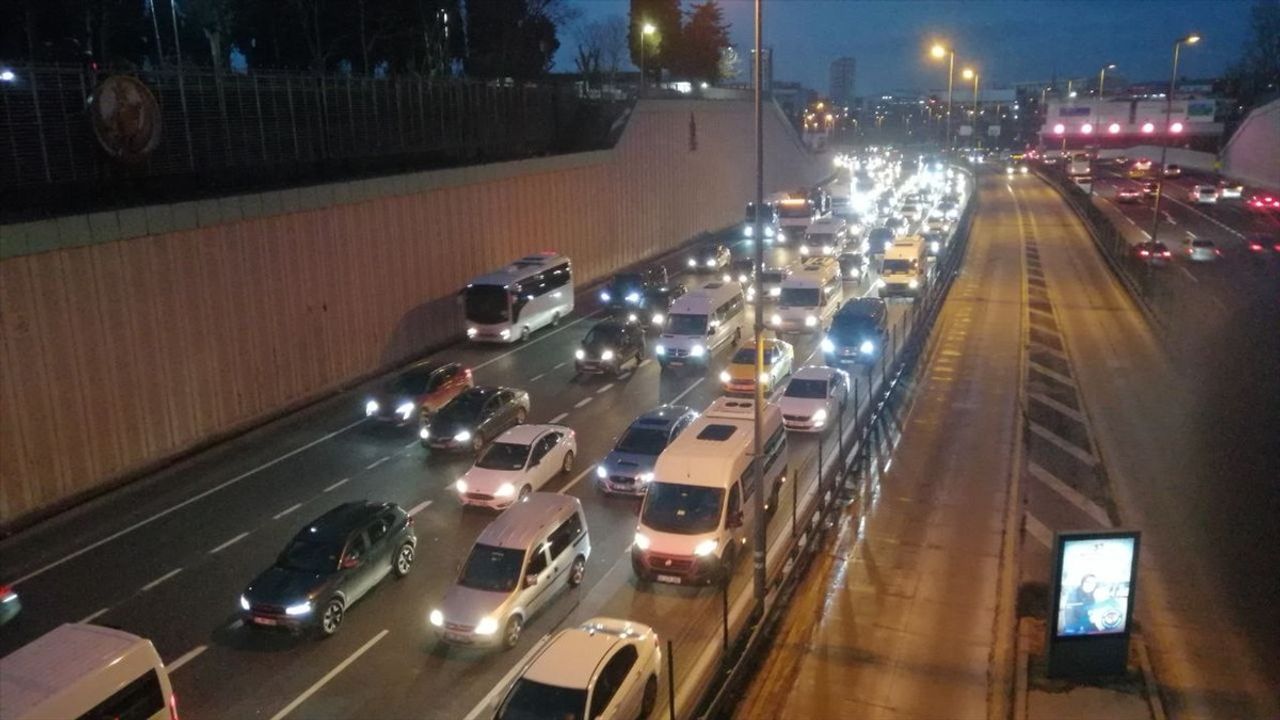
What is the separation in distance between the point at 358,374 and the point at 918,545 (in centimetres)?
1870

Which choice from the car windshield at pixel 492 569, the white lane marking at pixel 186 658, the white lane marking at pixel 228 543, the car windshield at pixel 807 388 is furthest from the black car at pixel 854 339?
the white lane marking at pixel 186 658

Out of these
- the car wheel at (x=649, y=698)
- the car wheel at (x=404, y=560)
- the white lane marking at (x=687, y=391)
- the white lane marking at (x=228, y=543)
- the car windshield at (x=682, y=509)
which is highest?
the car windshield at (x=682, y=509)

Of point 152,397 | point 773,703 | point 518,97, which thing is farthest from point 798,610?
point 518,97

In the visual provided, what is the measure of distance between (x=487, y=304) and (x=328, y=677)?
66.4 feet

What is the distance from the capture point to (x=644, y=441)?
20.2 m

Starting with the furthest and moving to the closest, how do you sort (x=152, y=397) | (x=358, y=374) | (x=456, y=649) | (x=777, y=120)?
(x=777, y=120) → (x=358, y=374) → (x=152, y=397) → (x=456, y=649)

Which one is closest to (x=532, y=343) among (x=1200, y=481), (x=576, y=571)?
(x=576, y=571)

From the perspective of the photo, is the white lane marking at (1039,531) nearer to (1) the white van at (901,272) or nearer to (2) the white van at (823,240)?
(1) the white van at (901,272)

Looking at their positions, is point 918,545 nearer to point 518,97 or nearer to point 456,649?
point 456,649

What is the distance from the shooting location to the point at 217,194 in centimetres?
2630

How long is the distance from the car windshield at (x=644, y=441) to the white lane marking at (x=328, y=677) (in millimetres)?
6913

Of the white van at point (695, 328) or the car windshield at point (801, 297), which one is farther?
the car windshield at point (801, 297)

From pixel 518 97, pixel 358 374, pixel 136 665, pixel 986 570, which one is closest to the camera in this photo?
pixel 136 665

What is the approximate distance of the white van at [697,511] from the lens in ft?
51.1
